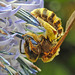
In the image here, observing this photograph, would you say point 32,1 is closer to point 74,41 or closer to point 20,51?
point 20,51

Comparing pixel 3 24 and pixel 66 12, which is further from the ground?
pixel 3 24

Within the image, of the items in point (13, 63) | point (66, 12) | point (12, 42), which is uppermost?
point (12, 42)

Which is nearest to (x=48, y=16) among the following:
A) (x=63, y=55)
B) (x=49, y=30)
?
(x=49, y=30)

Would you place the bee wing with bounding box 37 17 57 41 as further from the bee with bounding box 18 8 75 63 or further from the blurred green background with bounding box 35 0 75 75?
the blurred green background with bounding box 35 0 75 75

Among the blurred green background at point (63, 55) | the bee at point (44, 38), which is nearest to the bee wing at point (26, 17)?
the bee at point (44, 38)

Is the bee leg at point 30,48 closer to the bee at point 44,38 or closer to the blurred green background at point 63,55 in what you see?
the bee at point 44,38

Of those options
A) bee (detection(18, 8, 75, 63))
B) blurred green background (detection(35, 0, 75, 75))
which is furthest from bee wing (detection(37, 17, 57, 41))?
blurred green background (detection(35, 0, 75, 75))

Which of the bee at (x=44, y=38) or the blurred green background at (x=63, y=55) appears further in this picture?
the blurred green background at (x=63, y=55)

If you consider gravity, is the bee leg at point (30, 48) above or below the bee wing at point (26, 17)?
below

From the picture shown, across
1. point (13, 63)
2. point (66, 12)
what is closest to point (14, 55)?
point (13, 63)
